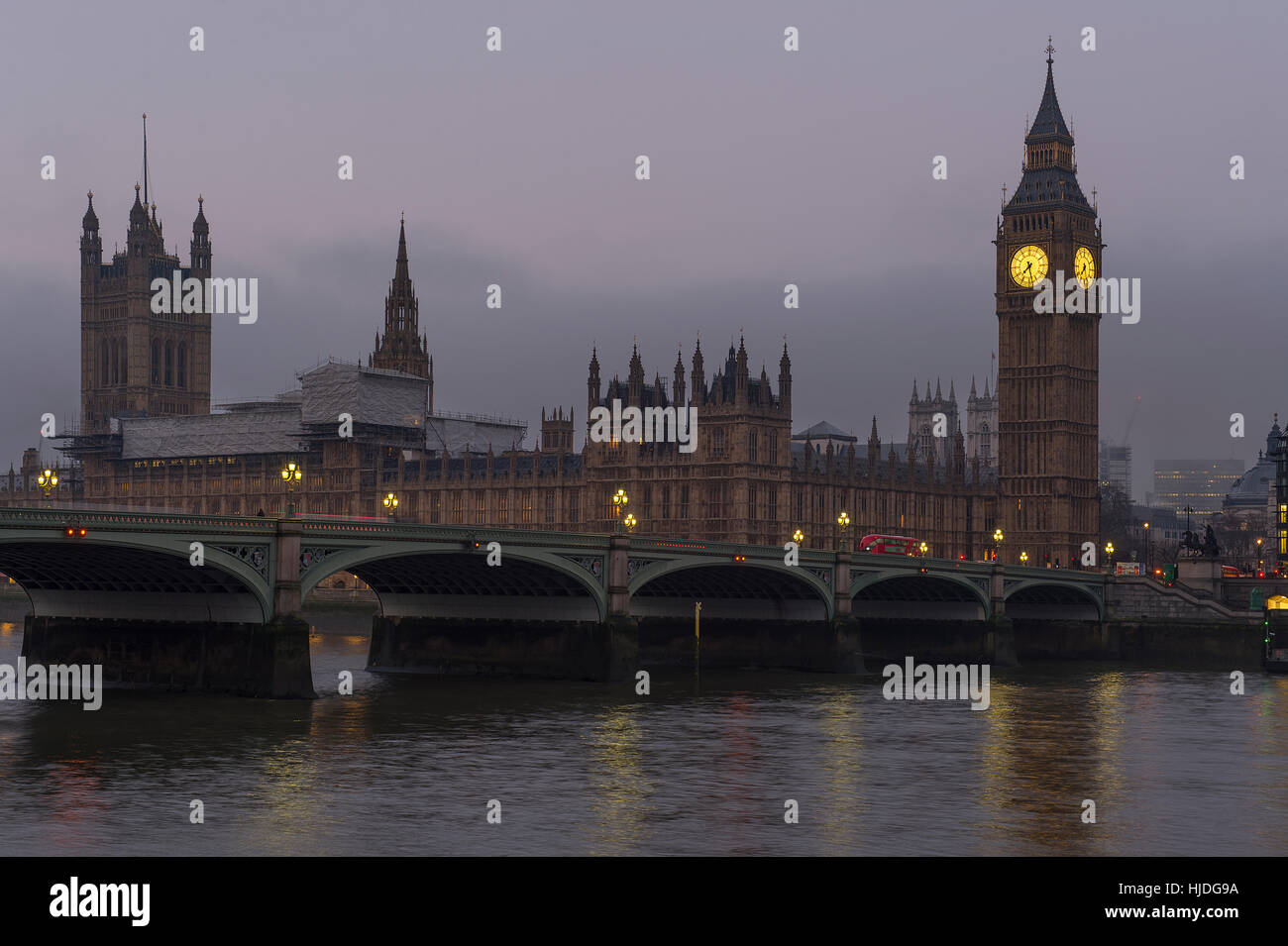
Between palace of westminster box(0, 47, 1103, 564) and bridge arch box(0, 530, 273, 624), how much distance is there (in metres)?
77.6

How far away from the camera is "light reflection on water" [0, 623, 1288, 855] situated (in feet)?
131

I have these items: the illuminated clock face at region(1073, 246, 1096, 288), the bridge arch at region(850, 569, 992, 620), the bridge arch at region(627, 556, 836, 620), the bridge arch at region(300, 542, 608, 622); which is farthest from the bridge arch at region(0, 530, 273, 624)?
the illuminated clock face at region(1073, 246, 1096, 288)

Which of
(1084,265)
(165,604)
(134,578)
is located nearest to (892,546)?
(165,604)

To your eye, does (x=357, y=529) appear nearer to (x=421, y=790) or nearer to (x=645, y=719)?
(x=645, y=719)

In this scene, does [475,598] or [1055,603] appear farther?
[1055,603]

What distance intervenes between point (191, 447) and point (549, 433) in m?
36.5

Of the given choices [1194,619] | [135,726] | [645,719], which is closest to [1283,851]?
[645,719]

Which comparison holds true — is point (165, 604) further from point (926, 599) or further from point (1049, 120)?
point (1049, 120)

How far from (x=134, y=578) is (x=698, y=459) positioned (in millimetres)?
81184

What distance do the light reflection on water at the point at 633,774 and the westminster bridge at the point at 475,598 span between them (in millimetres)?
2937

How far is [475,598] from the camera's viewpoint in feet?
284

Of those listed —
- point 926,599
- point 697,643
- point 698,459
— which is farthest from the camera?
point 698,459

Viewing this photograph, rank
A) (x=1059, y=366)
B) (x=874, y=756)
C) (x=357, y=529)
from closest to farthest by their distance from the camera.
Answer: (x=874, y=756) → (x=357, y=529) → (x=1059, y=366)

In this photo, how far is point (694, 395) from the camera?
146500mm
